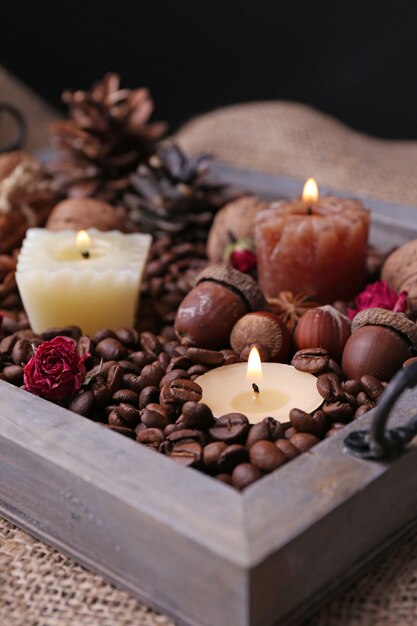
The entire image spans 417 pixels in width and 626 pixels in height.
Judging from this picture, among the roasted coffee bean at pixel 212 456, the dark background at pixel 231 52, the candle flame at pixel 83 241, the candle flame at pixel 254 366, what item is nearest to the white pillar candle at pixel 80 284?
the candle flame at pixel 83 241

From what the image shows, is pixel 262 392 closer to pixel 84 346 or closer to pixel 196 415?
pixel 196 415

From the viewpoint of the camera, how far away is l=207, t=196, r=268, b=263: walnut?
1.56 m

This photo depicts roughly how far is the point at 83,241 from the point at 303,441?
0.55 metres

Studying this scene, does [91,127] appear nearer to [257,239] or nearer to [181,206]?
[181,206]

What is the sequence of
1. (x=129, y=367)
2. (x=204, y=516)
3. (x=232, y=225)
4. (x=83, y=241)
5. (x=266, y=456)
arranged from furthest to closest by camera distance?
(x=232, y=225)
(x=83, y=241)
(x=129, y=367)
(x=266, y=456)
(x=204, y=516)

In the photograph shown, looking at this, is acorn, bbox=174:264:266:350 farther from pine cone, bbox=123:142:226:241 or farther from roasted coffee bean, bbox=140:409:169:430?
pine cone, bbox=123:142:226:241

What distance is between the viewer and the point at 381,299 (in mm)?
1244

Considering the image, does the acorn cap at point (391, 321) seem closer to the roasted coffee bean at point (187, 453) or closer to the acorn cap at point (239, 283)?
the acorn cap at point (239, 283)

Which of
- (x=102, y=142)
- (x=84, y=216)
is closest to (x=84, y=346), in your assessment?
(x=84, y=216)

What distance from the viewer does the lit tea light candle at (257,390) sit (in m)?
1.04

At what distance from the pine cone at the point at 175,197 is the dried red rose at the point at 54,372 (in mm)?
606

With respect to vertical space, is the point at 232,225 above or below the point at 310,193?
below

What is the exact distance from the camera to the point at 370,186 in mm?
1905

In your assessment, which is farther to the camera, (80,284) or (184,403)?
(80,284)
